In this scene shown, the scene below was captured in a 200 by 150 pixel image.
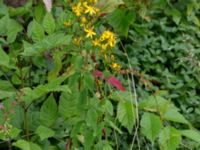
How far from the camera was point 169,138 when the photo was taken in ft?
5.55

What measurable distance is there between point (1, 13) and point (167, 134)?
816 millimetres

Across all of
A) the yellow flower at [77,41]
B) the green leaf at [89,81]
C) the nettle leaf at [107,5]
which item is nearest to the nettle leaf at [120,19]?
the nettle leaf at [107,5]

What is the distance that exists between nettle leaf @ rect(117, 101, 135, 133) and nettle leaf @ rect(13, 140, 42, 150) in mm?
282

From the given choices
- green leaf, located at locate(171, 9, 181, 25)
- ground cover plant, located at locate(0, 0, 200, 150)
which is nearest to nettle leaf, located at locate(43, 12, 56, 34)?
ground cover plant, located at locate(0, 0, 200, 150)

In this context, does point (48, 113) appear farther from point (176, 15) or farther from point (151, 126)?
point (176, 15)

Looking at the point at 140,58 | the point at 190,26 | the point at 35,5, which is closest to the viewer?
the point at 35,5

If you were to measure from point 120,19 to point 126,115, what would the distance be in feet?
2.32

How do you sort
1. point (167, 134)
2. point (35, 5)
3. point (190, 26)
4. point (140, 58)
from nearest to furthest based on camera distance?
point (167, 134) → point (35, 5) → point (140, 58) → point (190, 26)

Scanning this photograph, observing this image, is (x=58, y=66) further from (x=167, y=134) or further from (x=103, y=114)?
(x=167, y=134)

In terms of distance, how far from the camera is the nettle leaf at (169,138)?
1.68 metres

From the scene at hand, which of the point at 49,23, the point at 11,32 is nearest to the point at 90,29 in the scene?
the point at 49,23

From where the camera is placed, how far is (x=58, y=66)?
176 cm

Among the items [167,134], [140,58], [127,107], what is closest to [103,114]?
[127,107]

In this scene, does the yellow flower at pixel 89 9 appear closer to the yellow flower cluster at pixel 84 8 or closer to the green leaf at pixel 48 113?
the yellow flower cluster at pixel 84 8
